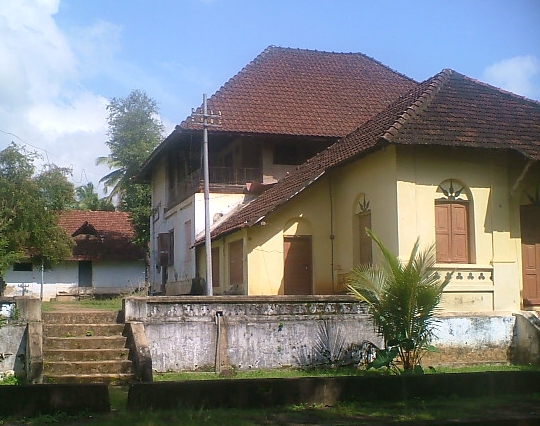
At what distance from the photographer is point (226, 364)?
12.9m

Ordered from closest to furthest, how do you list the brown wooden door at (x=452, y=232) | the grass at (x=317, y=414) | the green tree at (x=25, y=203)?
the grass at (x=317, y=414), the brown wooden door at (x=452, y=232), the green tree at (x=25, y=203)

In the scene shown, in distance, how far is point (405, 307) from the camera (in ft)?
39.0

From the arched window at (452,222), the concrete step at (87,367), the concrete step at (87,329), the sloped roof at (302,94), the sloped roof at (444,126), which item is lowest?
the concrete step at (87,367)

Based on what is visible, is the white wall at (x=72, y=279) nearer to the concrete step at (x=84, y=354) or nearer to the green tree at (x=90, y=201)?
the green tree at (x=90, y=201)

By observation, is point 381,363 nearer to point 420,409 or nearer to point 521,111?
point 420,409

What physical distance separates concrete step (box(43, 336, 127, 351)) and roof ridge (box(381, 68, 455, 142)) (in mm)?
6588

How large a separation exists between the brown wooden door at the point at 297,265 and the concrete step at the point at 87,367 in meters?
7.45

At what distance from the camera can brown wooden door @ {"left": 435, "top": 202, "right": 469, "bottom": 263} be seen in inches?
606

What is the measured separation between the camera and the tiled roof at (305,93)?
74.5ft

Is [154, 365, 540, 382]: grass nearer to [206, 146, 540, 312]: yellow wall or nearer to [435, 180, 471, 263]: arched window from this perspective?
[206, 146, 540, 312]: yellow wall

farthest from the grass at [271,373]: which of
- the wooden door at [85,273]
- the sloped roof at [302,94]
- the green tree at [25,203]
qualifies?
the wooden door at [85,273]

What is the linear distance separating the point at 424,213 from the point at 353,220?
Result: 8.25ft

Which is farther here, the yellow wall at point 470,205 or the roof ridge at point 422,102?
the yellow wall at point 470,205

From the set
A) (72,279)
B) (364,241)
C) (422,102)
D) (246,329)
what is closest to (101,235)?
(72,279)
